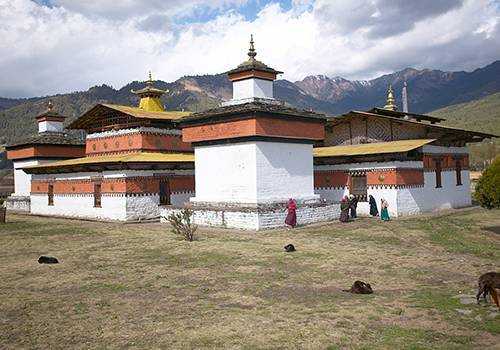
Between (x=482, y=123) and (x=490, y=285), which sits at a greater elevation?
(x=482, y=123)

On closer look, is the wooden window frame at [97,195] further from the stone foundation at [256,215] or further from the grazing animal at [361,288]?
the grazing animal at [361,288]

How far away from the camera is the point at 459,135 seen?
28.1 meters

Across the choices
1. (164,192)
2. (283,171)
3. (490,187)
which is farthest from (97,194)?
Answer: (490,187)

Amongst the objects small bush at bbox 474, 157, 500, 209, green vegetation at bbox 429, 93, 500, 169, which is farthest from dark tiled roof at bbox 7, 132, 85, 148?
green vegetation at bbox 429, 93, 500, 169

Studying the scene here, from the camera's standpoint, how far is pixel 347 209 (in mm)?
21922

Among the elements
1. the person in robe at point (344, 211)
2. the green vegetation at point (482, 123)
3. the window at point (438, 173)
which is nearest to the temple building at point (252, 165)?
the window at point (438, 173)

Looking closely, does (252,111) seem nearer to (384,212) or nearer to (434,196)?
(384,212)

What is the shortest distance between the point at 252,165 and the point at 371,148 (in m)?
8.32

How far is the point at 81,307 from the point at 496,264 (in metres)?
10.0

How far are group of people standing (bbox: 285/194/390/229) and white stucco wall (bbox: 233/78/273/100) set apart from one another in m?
5.68

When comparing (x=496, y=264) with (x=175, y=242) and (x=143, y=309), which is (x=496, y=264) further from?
(x=175, y=242)

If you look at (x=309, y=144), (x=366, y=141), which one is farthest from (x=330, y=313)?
(x=366, y=141)

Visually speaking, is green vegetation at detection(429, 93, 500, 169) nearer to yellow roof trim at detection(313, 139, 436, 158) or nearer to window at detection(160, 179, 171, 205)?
yellow roof trim at detection(313, 139, 436, 158)

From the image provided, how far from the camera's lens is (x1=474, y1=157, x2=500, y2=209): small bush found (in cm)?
1480
